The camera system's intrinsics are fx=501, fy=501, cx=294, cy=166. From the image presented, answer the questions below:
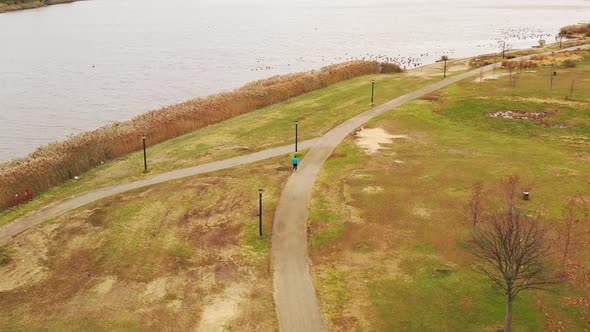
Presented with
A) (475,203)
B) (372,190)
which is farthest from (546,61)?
(372,190)

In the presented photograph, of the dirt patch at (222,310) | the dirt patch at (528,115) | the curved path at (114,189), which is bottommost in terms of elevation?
the dirt patch at (222,310)

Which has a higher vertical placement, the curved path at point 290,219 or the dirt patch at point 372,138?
the dirt patch at point 372,138

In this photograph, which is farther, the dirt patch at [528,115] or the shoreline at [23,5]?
the shoreline at [23,5]

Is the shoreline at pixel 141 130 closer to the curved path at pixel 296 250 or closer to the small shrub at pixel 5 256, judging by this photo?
the small shrub at pixel 5 256

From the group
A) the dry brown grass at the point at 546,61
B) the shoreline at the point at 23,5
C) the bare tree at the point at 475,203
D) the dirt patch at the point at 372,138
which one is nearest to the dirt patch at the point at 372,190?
the bare tree at the point at 475,203

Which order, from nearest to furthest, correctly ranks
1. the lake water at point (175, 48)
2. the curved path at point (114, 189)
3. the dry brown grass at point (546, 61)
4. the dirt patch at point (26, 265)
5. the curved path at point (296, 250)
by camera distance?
1. the curved path at point (296, 250)
2. the dirt patch at point (26, 265)
3. the curved path at point (114, 189)
4. the lake water at point (175, 48)
5. the dry brown grass at point (546, 61)

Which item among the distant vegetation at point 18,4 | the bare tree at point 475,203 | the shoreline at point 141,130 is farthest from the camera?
the distant vegetation at point 18,4

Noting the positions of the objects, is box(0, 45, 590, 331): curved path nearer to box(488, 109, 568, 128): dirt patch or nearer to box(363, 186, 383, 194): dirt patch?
box(363, 186, 383, 194): dirt patch

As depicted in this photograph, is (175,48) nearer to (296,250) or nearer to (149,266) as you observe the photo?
(149,266)
